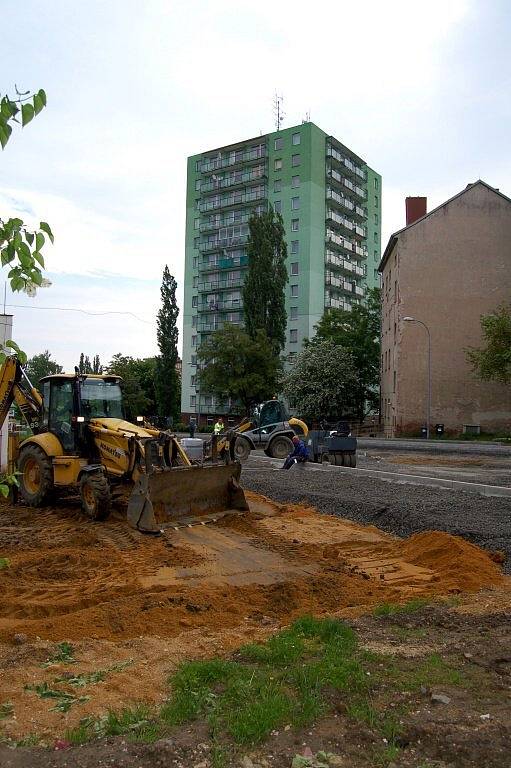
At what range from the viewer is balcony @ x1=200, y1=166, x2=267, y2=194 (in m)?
75.0

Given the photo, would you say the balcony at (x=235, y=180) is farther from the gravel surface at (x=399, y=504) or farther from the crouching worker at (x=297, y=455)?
the gravel surface at (x=399, y=504)

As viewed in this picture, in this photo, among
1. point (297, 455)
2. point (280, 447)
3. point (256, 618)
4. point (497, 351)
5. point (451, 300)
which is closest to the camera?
point (256, 618)

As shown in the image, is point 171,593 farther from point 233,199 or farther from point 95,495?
point 233,199

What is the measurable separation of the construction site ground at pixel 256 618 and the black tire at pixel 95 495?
0.23 meters

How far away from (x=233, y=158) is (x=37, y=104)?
7897 centimetres

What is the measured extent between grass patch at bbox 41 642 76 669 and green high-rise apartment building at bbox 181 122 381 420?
64057 mm

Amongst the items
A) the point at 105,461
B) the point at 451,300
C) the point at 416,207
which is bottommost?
the point at 105,461

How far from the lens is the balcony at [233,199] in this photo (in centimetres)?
7494

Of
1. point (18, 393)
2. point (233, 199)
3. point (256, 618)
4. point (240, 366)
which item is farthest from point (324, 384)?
point (256, 618)

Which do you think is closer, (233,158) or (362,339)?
(362,339)

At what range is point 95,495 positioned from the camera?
1116 cm

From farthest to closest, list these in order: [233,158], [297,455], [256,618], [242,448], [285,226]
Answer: [233,158], [285,226], [242,448], [297,455], [256,618]

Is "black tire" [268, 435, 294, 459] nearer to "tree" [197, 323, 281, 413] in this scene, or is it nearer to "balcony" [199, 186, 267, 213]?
"tree" [197, 323, 281, 413]

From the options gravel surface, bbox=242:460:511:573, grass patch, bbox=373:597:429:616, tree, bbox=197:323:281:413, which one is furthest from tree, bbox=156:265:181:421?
grass patch, bbox=373:597:429:616
